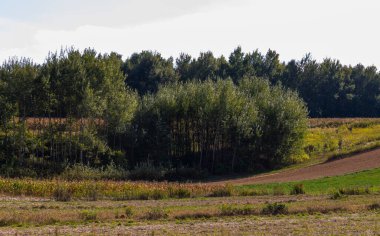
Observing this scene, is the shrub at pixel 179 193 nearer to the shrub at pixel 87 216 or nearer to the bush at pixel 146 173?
the shrub at pixel 87 216

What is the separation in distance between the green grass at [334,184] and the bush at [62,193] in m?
13.3

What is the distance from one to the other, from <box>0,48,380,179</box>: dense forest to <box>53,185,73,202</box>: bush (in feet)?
56.3

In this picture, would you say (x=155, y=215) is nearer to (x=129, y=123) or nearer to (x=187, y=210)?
(x=187, y=210)

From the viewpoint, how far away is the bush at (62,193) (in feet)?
132

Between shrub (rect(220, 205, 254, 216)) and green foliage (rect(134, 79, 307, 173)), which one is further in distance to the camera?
green foliage (rect(134, 79, 307, 173))

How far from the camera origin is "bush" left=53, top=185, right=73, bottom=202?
40219 mm

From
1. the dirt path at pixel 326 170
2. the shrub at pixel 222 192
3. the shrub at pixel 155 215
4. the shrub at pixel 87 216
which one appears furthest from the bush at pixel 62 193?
the dirt path at pixel 326 170

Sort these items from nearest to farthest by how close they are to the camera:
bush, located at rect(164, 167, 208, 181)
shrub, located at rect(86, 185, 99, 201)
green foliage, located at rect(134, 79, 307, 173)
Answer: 1. shrub, located at rect(86, 185, 99, 201)
2. bush, located at rect(164, 167, 208, 181)
3. green foliage, located at rect(134, 79, 307, 173)

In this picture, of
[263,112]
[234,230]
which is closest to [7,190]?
[234,230]

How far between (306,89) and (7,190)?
99525mm

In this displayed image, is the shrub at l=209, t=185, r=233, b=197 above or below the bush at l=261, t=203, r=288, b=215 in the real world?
below

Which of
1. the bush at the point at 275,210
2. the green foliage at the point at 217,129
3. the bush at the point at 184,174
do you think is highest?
the green foliage at the point at 217,129

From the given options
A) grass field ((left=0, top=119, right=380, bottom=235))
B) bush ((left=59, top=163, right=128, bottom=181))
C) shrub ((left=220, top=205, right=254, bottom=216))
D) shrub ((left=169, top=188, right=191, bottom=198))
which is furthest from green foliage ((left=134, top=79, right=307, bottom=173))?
shrub ((left=220, top=205, right=254, bottom=216))

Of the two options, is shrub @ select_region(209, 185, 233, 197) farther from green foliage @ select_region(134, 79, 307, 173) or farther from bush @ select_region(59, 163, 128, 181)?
green foliage @ select_region(134, 79, 307, 173)
